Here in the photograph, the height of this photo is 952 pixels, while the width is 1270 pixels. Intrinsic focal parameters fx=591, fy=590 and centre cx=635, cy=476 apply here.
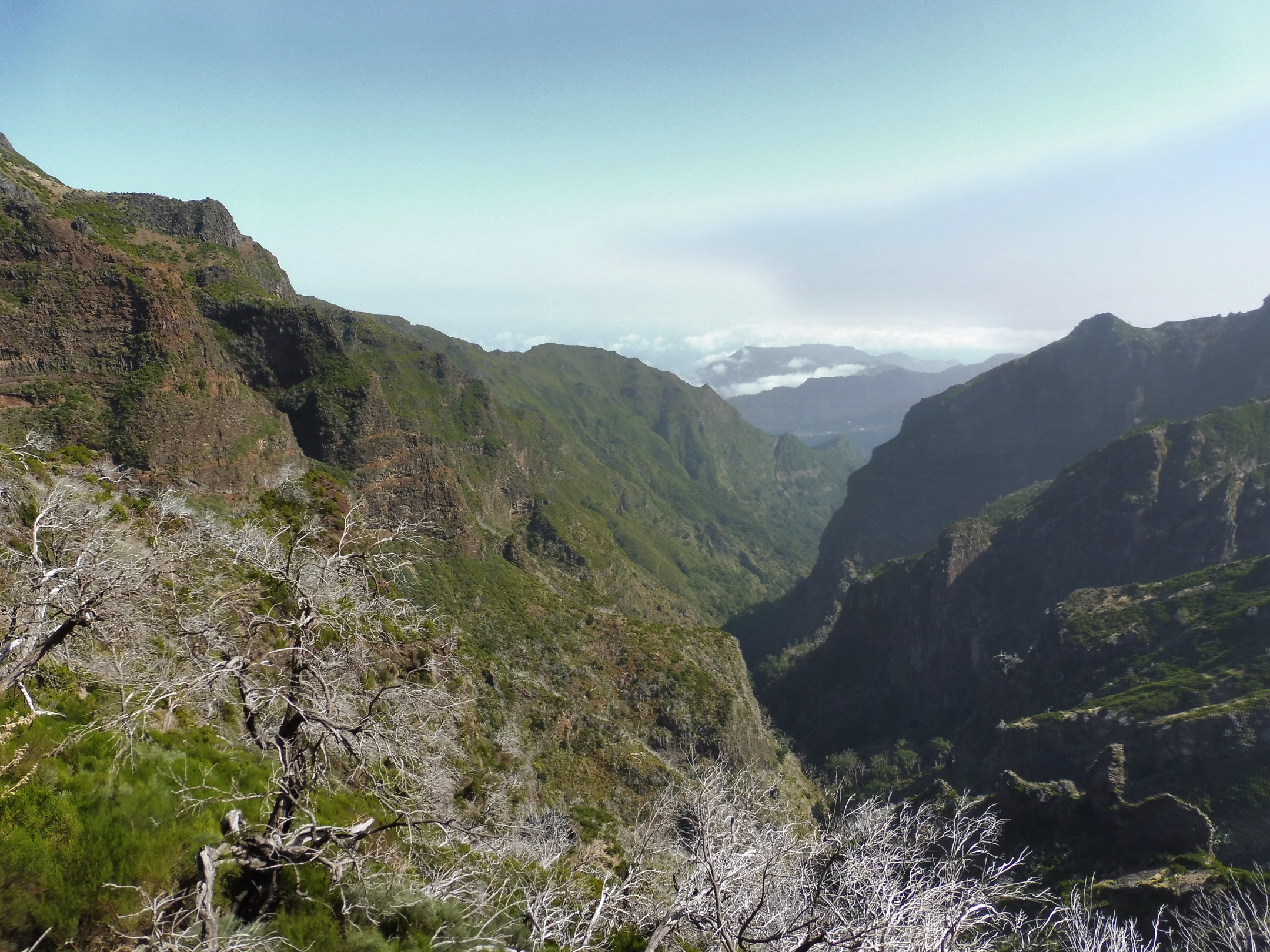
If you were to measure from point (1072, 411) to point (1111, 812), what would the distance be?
184633mm

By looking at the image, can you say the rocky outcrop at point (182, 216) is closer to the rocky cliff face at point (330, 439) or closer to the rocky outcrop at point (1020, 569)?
the rocky cliff face at point (330, 439)

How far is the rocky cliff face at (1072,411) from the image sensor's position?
16038 centimetres

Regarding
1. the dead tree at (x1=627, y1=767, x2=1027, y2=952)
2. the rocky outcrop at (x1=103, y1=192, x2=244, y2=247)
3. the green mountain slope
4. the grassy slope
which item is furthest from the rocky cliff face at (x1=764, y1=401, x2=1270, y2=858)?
the rocky outcrop at (x1=103, y1=192, x2=244, y2=247)

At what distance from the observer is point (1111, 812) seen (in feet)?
139

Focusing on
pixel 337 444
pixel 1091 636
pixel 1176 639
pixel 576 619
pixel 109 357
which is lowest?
pixel 1091 636

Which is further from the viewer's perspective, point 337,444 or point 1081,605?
point 1081,605

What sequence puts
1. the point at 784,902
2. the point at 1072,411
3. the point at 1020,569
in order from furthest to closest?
the point at 1072,411 < the point at 1020,569 < the point at 784,902

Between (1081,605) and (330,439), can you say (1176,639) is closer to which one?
(1081,605)

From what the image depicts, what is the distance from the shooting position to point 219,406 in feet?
168

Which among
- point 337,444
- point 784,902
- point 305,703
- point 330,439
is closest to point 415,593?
point 337,444

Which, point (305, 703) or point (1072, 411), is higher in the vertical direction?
point (1072, 411)

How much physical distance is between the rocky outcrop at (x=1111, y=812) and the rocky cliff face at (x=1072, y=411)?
111m

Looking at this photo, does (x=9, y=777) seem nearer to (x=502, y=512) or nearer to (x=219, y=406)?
(x=219, y=406)

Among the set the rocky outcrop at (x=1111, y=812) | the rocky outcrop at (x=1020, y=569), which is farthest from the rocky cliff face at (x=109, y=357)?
the rocky outcrop at (x=1020, y=569)
